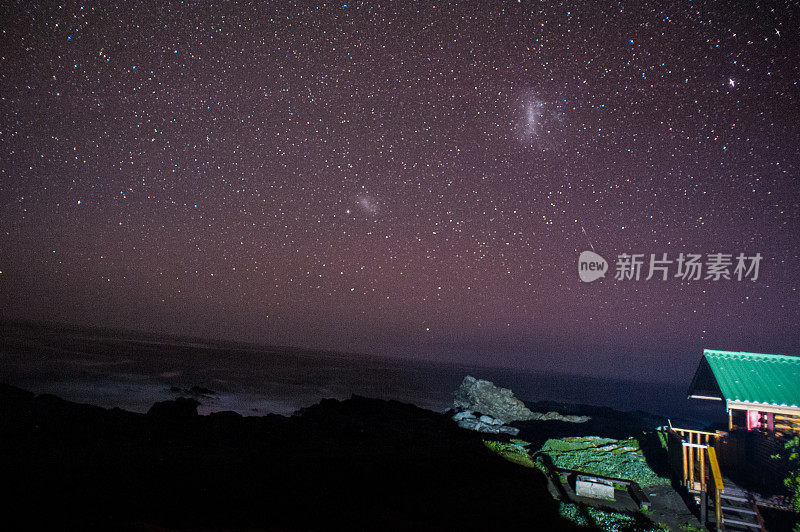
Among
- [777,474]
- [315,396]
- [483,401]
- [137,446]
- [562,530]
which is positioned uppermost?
[777,474]

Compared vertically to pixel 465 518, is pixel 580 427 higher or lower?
lower

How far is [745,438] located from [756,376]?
2358mm

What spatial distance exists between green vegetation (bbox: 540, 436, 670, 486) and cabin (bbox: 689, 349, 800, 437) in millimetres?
3704

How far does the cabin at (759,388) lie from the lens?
12.2 meters

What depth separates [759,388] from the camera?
42.2ft

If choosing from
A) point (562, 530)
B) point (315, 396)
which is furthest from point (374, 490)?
point (315, 396)

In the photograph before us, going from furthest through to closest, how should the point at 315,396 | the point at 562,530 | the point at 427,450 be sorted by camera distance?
1. the point at 315,396
2. the point at 427,450
3. the point at 562,530

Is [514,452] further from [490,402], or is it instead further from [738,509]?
[490,402]

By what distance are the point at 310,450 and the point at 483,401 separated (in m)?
29.3

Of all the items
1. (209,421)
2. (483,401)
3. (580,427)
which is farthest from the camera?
(483,401)

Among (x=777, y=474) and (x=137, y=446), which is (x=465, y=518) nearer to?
(x=777, y=474)

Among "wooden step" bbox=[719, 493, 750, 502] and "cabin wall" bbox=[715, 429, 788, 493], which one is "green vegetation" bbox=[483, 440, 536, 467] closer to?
"wooden step" bbox=[719, 493, 750, 502]

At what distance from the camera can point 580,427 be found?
28000 millimetres

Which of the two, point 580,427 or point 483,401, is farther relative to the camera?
point 483,401
